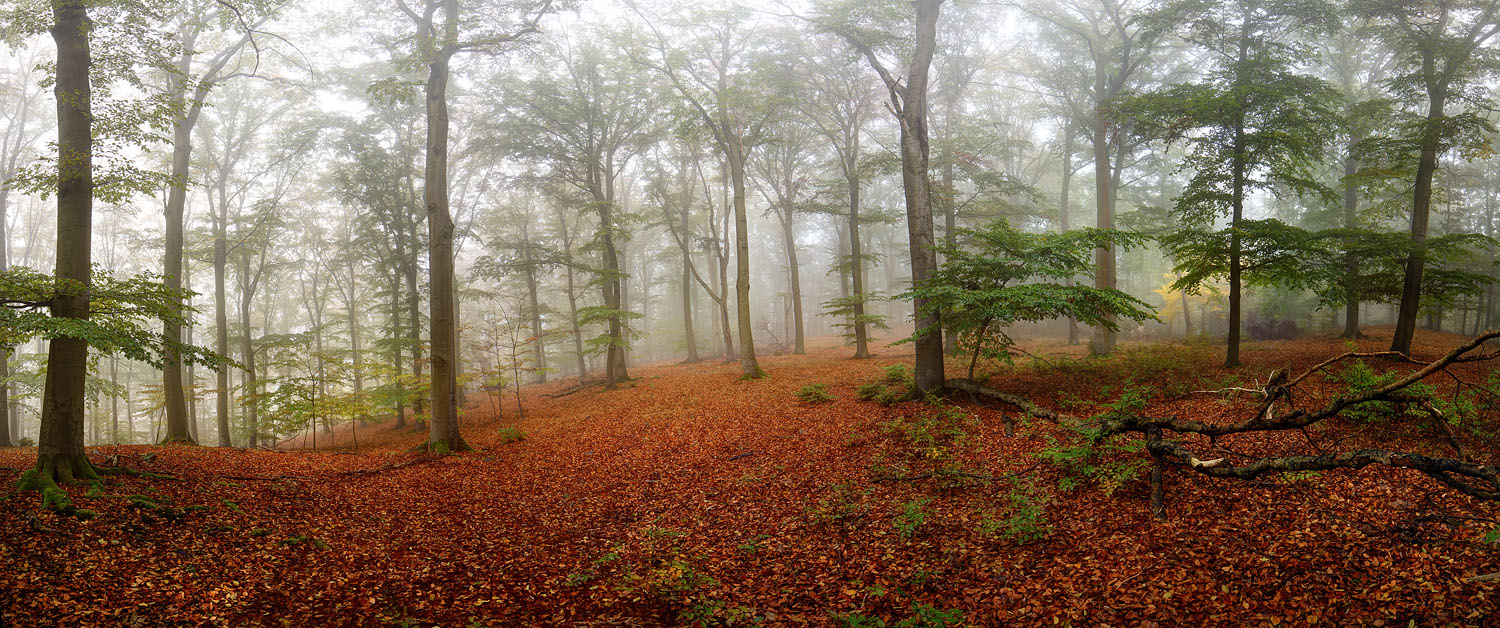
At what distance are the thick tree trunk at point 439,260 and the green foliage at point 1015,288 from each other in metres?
8.93

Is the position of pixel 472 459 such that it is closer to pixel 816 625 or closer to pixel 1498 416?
pixel 816 625

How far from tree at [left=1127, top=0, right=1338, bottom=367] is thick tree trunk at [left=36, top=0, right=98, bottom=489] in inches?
674

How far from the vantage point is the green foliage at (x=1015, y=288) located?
8047 mm

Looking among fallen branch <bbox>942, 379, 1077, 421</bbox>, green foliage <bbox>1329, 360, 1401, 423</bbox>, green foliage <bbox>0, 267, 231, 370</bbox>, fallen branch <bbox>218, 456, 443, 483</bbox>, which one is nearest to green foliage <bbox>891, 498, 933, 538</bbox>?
fallen branch <bbox>942, 379, 1077, 421</bbox>

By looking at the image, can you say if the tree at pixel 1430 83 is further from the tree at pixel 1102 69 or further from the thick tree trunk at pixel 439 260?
the thick tree trunk at pixel 439 260

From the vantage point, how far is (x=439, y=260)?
10.8 metres

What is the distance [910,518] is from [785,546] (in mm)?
1373

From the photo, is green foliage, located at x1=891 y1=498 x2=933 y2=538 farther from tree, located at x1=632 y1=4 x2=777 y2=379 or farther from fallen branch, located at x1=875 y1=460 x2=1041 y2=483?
tree, located at x1=632 y1=4 x2=777 y2=379

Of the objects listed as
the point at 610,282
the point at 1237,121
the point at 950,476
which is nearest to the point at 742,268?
the point at 610,282

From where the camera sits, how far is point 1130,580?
4.29m

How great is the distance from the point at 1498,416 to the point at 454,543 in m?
12.6

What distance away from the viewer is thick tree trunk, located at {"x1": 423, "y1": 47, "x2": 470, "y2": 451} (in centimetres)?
1082

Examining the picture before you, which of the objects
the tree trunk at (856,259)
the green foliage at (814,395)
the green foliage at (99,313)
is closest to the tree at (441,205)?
the green foliage at (99,313)

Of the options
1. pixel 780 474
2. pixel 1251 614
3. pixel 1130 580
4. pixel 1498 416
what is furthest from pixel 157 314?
pixel 1498 416
